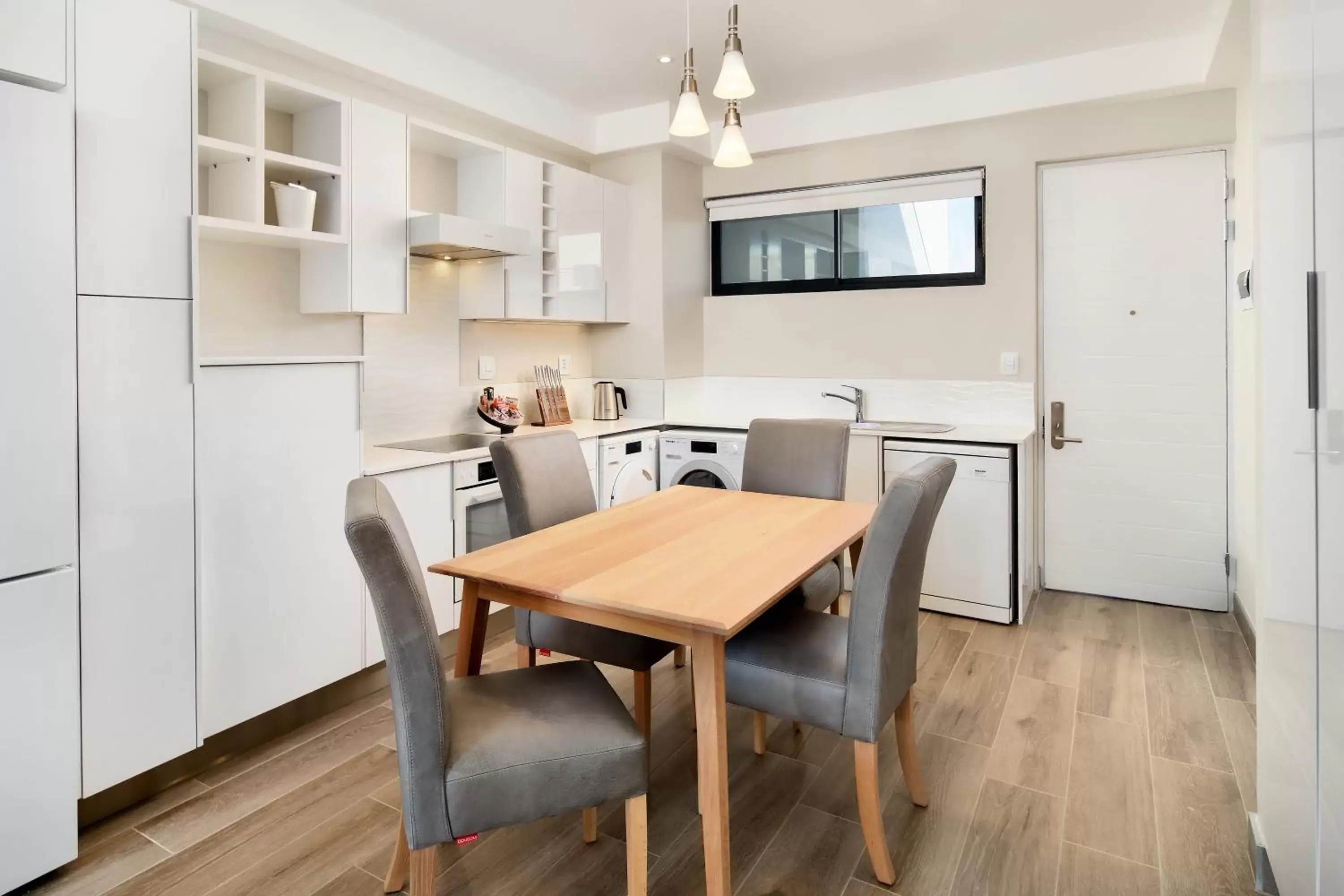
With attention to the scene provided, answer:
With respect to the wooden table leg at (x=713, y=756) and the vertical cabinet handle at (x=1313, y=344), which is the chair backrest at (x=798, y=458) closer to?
the wooden table leg at (x=713, y=756)

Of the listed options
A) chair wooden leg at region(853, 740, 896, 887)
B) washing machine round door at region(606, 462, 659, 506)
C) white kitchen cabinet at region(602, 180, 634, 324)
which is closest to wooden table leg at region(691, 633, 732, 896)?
chair wooden leg at region(853, 740, 896, 887)

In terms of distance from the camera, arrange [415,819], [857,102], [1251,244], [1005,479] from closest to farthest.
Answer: [415,819] < [1251,244] < [1005,479] < [857,102]

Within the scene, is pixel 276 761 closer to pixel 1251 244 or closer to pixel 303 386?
pixel 303 386

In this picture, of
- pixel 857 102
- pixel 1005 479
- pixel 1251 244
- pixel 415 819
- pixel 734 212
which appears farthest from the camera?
pixel 734 212

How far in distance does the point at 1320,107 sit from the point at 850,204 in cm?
329

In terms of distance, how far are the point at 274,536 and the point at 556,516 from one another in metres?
0.88

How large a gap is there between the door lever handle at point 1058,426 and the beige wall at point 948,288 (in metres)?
0.21

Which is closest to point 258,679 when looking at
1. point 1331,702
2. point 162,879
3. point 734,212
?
point 162,879

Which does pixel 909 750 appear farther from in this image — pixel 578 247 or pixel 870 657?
pixel 578 247

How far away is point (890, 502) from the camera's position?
5.62 feet

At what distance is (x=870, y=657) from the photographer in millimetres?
1768

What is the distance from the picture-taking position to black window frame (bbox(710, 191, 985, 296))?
4.12 meters

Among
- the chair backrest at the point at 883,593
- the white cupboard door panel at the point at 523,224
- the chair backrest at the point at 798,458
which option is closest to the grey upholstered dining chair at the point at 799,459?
the chair backrest at the point at 798,458

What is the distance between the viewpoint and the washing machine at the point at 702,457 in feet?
13.7
